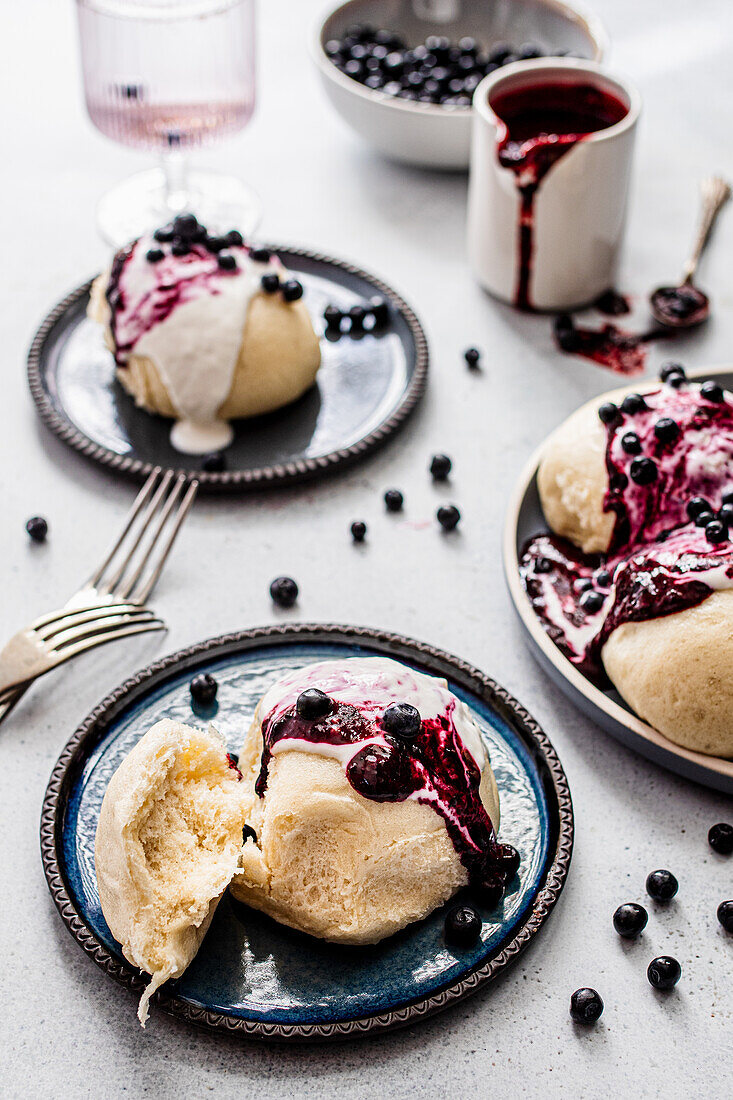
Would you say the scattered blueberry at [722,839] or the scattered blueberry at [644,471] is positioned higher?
the scattered blueberry at [644,471]

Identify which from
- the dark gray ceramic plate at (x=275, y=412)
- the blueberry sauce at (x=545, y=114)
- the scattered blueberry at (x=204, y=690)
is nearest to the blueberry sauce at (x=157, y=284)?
the dark gray ceramic plate at (x=275, y=412)

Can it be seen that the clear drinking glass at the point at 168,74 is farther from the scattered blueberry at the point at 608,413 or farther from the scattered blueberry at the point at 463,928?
the scattered blueberry at the point at 463,928

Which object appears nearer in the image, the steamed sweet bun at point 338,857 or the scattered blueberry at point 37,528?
the steamed sweet bun at point 338,857

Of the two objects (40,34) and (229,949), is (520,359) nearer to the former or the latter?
(229,949)

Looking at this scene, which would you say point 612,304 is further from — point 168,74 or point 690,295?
point 168,74

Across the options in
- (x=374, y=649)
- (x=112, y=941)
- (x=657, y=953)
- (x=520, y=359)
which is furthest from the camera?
(x=520, y=359)

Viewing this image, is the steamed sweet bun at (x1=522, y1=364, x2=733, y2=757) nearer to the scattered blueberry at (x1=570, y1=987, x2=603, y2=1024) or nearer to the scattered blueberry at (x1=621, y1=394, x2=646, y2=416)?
the scattered blueberry at (x1=621, y1=394, x2=646, y2=416)

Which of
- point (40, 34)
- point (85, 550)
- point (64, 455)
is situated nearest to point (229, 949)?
point (85, 550)
